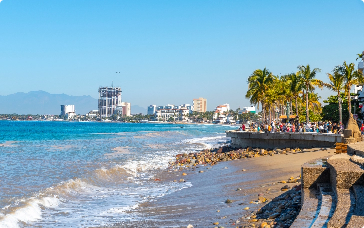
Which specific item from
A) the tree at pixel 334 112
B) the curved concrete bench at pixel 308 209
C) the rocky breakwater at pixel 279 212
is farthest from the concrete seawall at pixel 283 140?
the tree at pixel 334 112

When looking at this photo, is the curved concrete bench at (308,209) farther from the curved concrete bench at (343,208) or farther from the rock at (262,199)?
the rock at (262,199)

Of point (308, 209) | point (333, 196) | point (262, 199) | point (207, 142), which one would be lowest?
point (207, 142)

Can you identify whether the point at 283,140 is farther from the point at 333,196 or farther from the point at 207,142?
the point at 207,142

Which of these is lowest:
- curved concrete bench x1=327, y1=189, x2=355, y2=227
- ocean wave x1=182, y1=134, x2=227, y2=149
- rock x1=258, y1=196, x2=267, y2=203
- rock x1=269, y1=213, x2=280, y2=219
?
ocean wave x1=182, y1=134, x2=227, y2=149

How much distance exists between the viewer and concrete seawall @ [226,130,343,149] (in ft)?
85.0

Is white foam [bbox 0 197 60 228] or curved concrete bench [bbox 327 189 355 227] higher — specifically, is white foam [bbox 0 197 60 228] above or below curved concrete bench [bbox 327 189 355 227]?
below

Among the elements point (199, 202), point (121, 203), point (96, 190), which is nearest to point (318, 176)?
point (199, 202)

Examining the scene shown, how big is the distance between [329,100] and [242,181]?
5477 centimetres

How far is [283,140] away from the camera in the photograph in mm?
30812

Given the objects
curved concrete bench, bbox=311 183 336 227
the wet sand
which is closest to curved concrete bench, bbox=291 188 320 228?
curved concrete bench, bbox=311 183 336 227

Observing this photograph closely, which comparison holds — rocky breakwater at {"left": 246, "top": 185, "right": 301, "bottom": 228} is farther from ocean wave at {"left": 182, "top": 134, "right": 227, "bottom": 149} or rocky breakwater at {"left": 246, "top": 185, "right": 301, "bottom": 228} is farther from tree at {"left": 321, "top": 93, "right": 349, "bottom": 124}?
tree at {"left": 321, "top": 93, "right": 349, "bottom": 124}

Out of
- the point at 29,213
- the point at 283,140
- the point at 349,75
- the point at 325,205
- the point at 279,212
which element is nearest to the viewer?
the point at 325,205

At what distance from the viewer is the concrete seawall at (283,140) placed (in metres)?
25.9

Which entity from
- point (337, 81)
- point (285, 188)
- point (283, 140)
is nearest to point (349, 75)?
point (337, 81)
